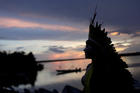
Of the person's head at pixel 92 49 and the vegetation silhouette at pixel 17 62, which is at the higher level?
the person's head at pixel 92 49

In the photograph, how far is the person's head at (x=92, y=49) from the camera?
2.54 meters

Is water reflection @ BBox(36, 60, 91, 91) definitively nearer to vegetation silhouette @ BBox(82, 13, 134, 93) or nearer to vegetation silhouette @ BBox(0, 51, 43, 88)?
vegetation silhouette @ BBox(0, 51, 43, 88)

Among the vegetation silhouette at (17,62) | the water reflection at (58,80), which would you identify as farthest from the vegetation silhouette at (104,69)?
the vegetation silhouette at (17,62)

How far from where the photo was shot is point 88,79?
2.48m

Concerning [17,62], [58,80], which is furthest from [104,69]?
[17,62]

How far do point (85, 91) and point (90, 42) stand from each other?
2.31ft

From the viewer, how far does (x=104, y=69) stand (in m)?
2.45

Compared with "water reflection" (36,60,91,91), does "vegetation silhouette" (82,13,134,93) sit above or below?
above

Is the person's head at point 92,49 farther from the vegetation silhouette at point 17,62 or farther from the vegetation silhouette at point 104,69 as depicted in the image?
the vegetation silhouette at point 17,62

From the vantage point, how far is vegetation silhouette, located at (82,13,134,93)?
7.93ft

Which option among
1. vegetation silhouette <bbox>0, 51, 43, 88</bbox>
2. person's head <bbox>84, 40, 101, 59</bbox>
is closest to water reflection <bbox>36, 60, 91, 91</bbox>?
vegetation silhouette <bbox>0, 51, 43, 88</bbox>

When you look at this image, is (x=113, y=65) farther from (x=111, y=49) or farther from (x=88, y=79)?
(x=88, y=79)

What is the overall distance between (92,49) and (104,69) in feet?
1.09

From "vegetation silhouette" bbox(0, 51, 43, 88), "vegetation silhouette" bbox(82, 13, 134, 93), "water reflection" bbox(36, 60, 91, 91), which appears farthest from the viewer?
"vegetation silhouette" bbox(0, 51, 43, 88)
